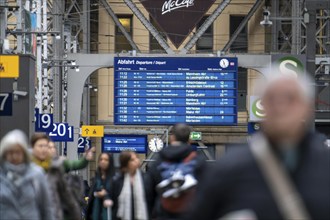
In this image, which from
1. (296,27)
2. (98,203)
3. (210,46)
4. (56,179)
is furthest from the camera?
(210,46)

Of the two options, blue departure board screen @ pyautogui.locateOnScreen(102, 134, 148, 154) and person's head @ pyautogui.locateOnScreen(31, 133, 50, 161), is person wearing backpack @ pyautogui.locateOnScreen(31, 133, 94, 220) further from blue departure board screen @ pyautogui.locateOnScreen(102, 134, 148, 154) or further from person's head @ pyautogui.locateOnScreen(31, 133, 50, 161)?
blue departure board screen @ pyautogui.locateOnScreen(102, 134, 148, 154)

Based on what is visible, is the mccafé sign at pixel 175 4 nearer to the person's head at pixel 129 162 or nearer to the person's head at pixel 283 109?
the person's head at pixel 129 162

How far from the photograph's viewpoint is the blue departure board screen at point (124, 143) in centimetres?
4312

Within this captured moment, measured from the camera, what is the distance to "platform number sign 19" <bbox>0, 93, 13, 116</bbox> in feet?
66.0

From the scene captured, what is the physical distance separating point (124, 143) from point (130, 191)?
30863 mm

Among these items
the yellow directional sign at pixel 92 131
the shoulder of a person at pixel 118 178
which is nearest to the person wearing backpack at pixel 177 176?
the shoulder of a person at pixel 118 178

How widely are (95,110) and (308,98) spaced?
1980 inches

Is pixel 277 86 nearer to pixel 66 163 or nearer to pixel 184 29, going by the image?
pixel 66 163

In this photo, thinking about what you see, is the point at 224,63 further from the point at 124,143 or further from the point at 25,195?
the point at 25,195

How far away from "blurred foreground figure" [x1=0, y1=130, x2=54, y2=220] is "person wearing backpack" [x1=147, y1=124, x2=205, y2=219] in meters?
1.55

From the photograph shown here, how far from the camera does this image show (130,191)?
12.6 meters

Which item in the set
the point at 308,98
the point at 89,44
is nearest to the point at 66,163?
the point at 308,98

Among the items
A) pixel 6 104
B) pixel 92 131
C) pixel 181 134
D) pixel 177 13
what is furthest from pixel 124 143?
pixel 181 134

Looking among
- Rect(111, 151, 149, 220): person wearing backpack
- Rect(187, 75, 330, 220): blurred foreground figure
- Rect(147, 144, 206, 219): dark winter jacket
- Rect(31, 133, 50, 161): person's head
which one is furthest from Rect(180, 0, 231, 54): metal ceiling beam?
Rect(187, 75, 330, 220): blurred foreground figure
